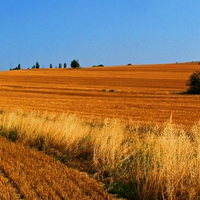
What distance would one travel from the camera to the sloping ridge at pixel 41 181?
5.06m

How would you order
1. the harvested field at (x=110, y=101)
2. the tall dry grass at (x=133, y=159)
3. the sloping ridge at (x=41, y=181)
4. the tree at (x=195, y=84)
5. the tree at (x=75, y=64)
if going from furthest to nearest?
1. the tree at (x=75, y=64)
2. the tree at (x=195, y=84)
3. the harvested field at (x=110, y=101)
4. the tall dry grass at (x=133, y=159)
5. the sloping ridge at (x=41, y=181)

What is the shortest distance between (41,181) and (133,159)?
1.95 m

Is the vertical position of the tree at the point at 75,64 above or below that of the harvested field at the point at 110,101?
above

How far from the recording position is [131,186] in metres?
5.72

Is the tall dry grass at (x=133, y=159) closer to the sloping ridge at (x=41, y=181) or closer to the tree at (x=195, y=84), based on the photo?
the sloping ridge at (x=41, y=181)

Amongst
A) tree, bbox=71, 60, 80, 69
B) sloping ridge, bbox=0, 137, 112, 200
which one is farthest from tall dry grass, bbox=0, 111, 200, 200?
tree, bbox=71, 60, 80, 69

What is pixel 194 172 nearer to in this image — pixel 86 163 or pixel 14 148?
pixel 86 163

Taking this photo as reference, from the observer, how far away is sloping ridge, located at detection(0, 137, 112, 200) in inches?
199

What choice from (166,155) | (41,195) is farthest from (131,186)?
(41,195)

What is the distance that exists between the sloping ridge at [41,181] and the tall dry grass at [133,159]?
487 millimetres

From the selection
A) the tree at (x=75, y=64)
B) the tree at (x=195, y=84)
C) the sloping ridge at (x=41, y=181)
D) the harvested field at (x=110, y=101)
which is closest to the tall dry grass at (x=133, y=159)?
the sloping ridge at (x=41, y=181)

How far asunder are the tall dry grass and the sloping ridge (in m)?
0.49

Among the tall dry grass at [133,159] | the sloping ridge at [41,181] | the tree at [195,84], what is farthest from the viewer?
the tree at [195,84]

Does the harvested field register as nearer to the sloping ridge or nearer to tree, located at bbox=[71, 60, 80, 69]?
the sloping ridge
